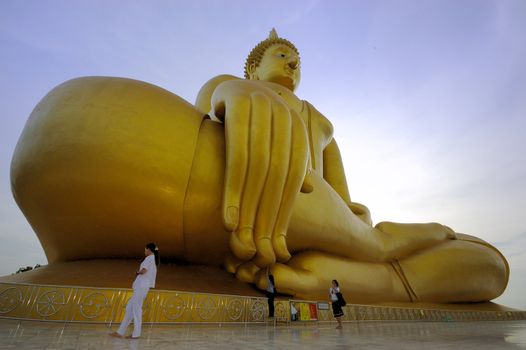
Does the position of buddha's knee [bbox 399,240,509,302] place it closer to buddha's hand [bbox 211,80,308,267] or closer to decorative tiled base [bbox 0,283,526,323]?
Answer: buddha's hand [bbox 211,80,308,267]

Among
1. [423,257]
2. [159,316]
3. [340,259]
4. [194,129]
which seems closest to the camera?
[159,316]

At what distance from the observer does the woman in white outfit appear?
2295mm

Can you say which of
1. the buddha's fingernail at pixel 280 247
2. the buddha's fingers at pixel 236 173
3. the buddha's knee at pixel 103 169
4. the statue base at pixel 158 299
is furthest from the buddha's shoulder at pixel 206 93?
the buddha's fingernail at pixel 280 247

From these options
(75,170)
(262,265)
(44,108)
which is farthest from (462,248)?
(44,108)

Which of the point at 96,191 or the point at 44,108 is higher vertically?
the point at 44,108

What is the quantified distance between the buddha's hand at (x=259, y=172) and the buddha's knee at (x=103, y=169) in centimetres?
66

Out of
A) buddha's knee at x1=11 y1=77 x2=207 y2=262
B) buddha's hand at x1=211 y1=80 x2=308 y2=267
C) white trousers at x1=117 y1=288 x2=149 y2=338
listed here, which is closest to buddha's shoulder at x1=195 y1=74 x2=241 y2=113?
buddha's hand at x1=211 y1=80 x2=308 y2=267

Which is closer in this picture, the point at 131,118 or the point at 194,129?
the point at 131,118

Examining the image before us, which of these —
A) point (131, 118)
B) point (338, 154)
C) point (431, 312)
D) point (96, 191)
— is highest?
point (338, 154)

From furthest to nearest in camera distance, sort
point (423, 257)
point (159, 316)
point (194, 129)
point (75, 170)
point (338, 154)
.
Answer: point (338, 154) → point (423, 257) → point (194, 129) → point (75, 170) → point (159, 316)

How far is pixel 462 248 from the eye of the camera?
6469 millimetres

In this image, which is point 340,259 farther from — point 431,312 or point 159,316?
point 159,316

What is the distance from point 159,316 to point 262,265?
1.47 meters

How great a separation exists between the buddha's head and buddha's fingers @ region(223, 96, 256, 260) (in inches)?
168
